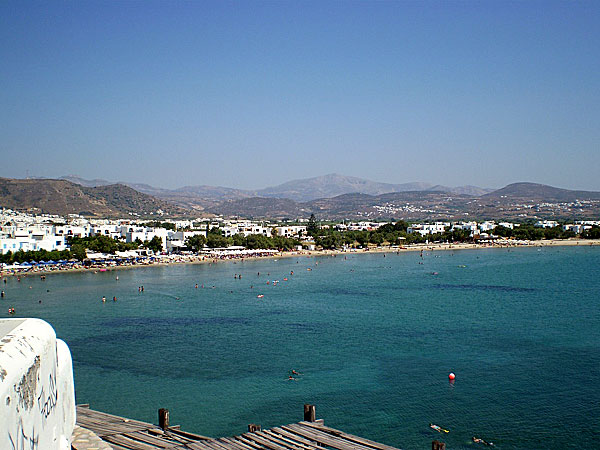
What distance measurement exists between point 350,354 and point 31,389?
419 inches

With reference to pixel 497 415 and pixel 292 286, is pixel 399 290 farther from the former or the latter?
pixel 497 415

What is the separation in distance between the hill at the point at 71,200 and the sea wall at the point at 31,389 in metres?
90.4

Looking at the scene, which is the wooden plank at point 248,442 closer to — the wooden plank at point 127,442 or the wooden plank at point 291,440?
the wooden plank at point 291,440

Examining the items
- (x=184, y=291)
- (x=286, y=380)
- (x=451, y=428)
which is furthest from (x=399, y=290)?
(x=451, y=428)

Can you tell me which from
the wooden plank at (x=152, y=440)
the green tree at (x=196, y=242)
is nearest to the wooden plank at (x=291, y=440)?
the wooden plank at (x=152, y=440)

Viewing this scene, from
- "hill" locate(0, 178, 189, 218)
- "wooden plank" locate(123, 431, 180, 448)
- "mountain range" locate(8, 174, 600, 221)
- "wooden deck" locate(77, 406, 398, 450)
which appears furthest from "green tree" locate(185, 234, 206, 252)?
"mountain range" locate(8, 174, 600, 221)

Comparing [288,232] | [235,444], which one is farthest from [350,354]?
[288,232]

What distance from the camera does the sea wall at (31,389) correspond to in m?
2.89

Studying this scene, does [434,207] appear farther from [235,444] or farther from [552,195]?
[235,444]

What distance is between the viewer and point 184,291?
25.1 m

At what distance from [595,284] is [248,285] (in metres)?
15.8

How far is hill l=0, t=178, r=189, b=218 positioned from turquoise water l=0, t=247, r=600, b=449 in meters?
69.8

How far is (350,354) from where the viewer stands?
13383mm

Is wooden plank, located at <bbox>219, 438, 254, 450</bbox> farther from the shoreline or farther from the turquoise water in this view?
the shoreline
